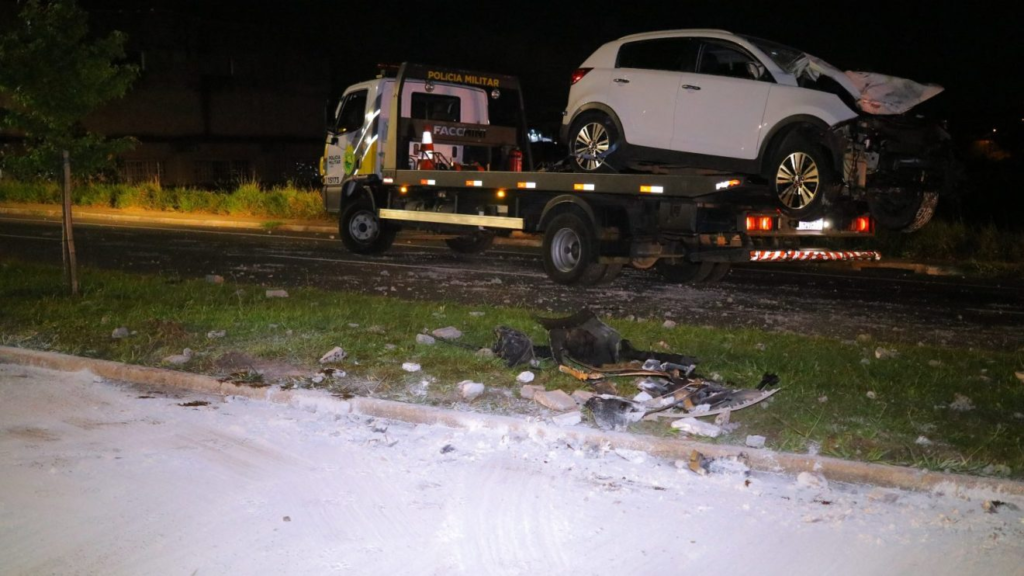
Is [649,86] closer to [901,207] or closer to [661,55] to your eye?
[661,55]

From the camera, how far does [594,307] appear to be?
11109 mm

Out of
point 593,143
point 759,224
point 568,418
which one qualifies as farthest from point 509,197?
point 568,418

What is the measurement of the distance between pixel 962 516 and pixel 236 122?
44.1 meters

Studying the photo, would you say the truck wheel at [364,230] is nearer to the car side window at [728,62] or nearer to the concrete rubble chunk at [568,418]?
the car side window at [728,62]

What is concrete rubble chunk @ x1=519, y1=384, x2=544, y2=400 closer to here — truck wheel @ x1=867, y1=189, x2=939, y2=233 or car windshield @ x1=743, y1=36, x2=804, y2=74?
car windshield @ x1=743, y1=36, x2=804, y2=74

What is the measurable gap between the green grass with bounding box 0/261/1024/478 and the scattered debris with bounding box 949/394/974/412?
5 cm

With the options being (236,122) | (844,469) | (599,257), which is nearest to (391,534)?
(844,469)

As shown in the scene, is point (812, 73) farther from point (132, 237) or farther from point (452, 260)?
point (132, 237)

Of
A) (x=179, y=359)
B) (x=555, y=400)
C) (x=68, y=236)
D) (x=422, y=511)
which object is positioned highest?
(x=68, y=236)

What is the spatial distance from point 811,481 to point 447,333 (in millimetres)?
4028

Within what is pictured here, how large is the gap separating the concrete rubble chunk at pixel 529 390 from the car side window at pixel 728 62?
4981 mm

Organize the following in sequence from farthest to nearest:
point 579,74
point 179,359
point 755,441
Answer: point 579,74, point 179,359, point 755,441

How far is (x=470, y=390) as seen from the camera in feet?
22.2

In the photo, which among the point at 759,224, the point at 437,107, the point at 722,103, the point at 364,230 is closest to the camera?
the point at 722,103
